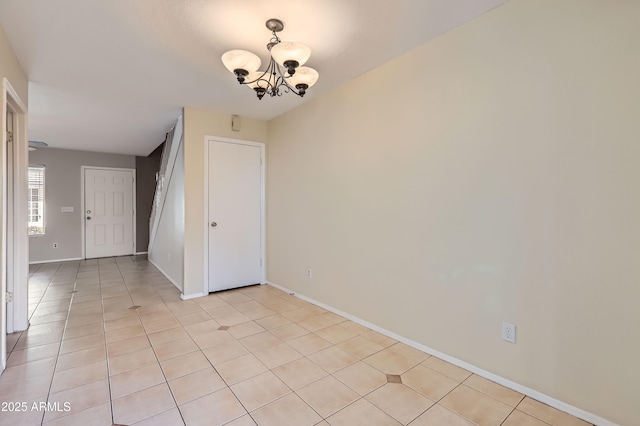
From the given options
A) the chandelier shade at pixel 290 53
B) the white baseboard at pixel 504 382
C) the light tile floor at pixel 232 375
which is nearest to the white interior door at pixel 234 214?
the light tile floor at pixel 232 375

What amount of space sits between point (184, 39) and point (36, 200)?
620cm

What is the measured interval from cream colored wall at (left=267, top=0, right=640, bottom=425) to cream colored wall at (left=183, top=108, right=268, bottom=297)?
1.96 m

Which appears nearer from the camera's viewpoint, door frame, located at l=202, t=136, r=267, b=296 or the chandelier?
the chandelier

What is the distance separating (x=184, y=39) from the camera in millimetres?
2174

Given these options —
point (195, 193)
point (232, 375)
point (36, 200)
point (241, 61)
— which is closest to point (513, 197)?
point (241, 61)

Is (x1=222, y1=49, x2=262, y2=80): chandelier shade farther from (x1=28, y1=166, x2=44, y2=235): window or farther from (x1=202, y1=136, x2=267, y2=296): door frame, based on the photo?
(x1=28, y1=166, x2=44, y2=235): window

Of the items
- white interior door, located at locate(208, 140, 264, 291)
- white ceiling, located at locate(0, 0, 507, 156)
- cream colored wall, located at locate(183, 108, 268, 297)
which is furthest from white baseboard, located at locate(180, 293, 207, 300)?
white ceiling, located at locate(0, 0, 507, 156)

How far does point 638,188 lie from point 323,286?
2.67 meters

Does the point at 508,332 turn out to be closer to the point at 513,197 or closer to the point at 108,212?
the point at 513,197

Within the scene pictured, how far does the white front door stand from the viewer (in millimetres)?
6508

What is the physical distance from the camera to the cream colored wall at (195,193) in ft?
12.3

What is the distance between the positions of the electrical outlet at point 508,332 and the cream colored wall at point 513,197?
3cm

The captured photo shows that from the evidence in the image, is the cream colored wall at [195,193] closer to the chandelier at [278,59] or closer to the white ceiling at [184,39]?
the white ceiling at [184,39]

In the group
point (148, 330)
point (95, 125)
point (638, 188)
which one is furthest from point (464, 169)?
point (95, 125)
